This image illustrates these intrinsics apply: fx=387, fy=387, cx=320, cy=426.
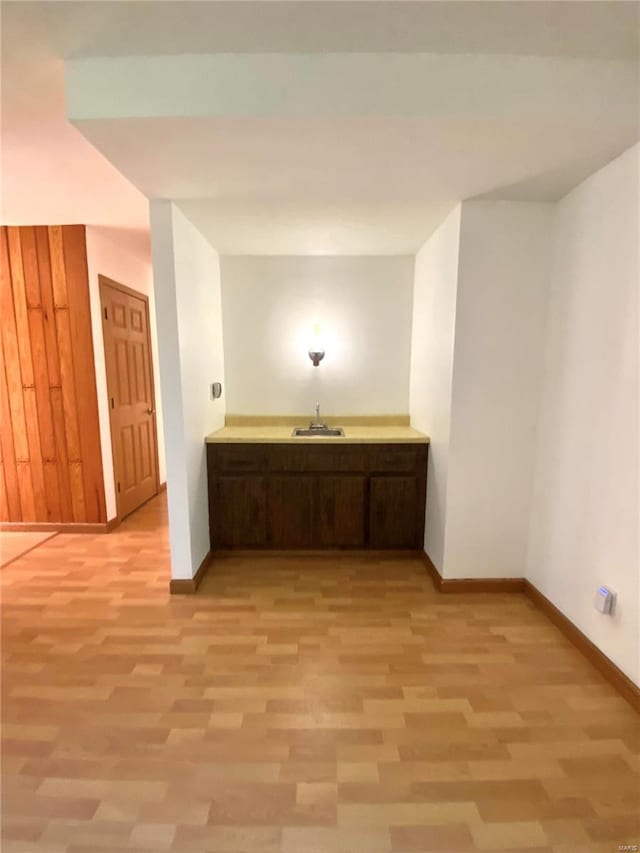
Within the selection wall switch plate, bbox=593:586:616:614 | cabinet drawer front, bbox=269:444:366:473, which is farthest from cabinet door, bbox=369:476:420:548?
wall switch plate, bbox=593:586:616:614

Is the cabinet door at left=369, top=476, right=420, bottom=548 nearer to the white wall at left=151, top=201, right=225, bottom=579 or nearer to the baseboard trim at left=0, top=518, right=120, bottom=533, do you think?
the white wall at left=151, top=201, right=225, bottom=579

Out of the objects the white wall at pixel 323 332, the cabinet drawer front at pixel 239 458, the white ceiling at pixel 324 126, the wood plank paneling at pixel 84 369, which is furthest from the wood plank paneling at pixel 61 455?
the white ceiling at pixel 324 126

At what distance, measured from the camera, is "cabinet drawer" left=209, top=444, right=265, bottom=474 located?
2799 millimetres

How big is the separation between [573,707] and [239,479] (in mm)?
2197

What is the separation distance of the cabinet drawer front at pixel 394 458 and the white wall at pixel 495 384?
43cm

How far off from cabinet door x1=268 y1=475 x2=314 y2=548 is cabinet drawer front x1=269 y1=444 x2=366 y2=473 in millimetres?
92

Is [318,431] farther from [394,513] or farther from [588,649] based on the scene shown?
[588,649]

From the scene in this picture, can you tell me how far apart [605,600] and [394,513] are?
4.40ft

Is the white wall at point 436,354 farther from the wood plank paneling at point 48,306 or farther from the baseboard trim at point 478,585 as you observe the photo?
the wood plank paneling at point 48,306

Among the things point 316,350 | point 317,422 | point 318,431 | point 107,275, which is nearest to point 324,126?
point 316,350

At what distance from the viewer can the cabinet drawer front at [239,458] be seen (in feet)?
9.18

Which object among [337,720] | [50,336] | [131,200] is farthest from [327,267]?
[337,720]

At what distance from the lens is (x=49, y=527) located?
3387mm

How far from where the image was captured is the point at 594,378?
1911 millimetres
